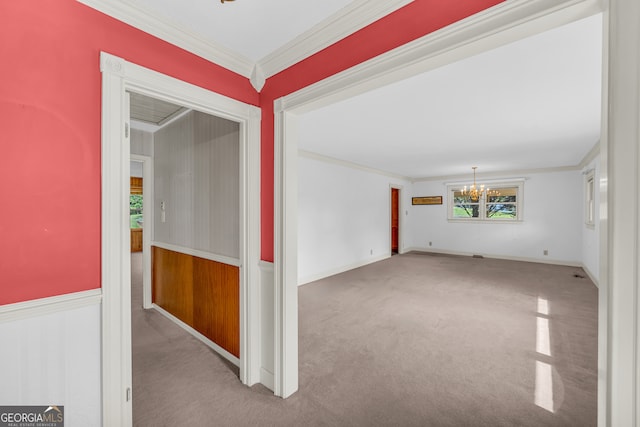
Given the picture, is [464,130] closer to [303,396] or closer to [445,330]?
[445,330]

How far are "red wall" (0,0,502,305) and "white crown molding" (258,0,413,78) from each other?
5cm

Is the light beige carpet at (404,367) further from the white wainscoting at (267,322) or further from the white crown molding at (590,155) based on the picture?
the white crown molding at (590,155)

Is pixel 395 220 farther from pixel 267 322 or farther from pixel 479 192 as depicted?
pixel 267 322

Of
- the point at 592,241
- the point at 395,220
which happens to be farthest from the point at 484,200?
the point at 592,241

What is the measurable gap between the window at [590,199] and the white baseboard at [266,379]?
6370mm

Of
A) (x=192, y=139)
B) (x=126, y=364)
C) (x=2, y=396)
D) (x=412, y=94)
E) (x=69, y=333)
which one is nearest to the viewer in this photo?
(x=2, y=396)

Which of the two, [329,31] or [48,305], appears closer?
[48,305]

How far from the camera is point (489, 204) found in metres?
7.54

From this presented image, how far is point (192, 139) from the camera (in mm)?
2871

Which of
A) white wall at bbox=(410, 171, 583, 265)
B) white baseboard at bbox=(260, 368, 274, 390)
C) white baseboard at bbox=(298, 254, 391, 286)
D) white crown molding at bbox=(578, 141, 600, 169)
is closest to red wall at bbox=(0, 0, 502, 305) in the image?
white baseboard at bbox=(260, 368, 274, 390)

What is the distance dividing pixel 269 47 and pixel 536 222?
787 cm

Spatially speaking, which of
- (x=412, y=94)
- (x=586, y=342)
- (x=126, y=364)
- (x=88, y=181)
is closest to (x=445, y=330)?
(x=586, y=342)

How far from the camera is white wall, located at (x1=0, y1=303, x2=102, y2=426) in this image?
44.7 inches

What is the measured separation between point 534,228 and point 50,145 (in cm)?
882
